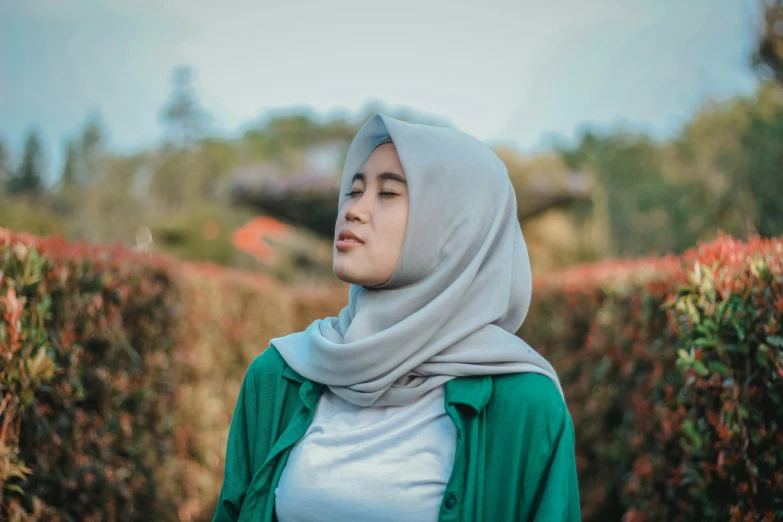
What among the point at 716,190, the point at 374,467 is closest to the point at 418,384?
the point at 374,467

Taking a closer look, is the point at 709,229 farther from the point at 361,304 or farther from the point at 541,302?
the point at 361,304

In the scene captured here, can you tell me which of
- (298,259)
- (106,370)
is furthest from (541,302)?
(298,259)

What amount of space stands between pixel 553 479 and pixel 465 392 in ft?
0.96

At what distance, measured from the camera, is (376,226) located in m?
1.82

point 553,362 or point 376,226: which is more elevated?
point 376,226

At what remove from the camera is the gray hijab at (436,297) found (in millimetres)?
1756

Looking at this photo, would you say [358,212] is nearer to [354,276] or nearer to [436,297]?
[354,276]

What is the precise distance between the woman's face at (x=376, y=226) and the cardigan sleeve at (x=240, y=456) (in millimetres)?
450

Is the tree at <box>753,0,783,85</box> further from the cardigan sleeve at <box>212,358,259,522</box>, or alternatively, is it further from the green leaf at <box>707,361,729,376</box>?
the cardigan sleeve at <box>212,358,259,522</box>

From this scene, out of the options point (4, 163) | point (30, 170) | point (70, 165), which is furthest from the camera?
point (70, 165)

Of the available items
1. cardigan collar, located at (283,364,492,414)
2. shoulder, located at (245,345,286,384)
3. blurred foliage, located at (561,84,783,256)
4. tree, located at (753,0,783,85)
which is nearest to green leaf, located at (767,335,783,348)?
cardigan collar, located at (283,364,492,414)

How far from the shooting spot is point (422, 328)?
1.75 metres

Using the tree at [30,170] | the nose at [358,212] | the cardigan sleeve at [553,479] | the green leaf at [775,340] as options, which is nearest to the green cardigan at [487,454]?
the cardigan sleeve at [553,479]

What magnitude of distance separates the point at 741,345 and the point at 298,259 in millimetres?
11693
